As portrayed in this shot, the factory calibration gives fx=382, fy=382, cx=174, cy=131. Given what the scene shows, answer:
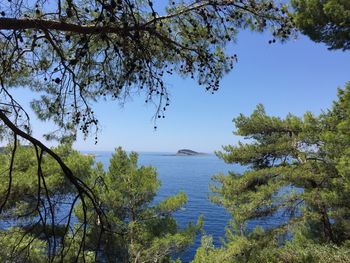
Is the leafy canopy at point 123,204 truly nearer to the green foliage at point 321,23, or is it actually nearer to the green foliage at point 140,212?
the green foliage at point 140,212

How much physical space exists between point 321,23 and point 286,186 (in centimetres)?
465

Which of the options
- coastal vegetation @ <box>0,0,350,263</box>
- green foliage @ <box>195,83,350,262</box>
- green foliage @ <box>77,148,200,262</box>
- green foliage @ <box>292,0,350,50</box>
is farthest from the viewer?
green foliage @ <box>77,148,200,262</box>

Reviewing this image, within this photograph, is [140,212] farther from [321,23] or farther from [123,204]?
[321,23]

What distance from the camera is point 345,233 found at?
385 inches

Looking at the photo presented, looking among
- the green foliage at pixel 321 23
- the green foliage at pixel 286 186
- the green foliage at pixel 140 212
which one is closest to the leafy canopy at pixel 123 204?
the green foliage at pixel 140 212

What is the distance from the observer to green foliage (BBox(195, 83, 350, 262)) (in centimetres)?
888

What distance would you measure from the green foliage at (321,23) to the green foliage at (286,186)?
1941 millimetres

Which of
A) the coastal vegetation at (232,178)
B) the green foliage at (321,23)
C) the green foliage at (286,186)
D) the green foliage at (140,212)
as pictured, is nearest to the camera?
the coastal vegetation at (232,178)

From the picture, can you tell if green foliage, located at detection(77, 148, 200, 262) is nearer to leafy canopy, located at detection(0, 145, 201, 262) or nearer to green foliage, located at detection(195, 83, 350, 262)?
leafy canopy, located at detection(0, 145, 201, 262)

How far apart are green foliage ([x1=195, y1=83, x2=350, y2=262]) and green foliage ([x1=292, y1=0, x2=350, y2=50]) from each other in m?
1.94

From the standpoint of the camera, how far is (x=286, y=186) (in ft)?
32.6

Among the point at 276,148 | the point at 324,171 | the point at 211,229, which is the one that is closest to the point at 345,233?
the point at 324,171

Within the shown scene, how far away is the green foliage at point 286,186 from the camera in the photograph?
8883mm

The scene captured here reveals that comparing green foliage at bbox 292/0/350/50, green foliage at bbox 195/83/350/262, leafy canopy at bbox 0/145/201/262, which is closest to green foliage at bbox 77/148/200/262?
Answer: leafy canopy at bbox 0/145/201/262
